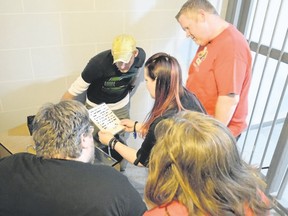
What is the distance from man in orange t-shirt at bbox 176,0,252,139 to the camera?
55.6 inches

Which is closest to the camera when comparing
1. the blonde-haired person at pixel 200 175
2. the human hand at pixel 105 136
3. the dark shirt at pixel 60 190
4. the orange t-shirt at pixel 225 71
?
the blonde-haired person at pixel 200 175

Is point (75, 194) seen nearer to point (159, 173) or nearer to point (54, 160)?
point (54, 160)

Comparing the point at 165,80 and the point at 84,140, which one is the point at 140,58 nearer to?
the point at 165,80

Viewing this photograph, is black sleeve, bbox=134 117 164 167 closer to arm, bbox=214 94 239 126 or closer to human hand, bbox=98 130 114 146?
human hand, bbox=98 130 114 146

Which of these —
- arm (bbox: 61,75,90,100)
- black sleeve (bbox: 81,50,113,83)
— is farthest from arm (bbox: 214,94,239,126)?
arm (bbox: 61,75,90,100)

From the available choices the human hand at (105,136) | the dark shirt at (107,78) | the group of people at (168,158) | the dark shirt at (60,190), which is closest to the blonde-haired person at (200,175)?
the group of people at (168,158)

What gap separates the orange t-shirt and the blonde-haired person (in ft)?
2.25

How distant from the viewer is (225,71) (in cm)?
141

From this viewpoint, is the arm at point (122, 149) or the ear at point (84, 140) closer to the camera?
the ear at point (84, 140)

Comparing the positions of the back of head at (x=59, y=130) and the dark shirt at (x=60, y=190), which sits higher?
the back of head at (x=59, y=130)

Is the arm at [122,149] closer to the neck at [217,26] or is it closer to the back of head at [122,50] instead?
the back of head at [122,50]

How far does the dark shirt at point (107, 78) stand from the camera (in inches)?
68.2

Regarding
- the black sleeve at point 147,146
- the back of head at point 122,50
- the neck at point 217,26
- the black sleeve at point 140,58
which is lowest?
the black sleeve at point 147,146

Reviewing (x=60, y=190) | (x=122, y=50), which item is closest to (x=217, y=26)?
(x=122, y=50)
